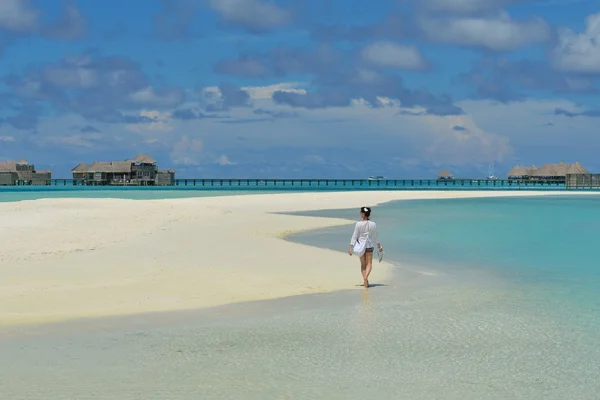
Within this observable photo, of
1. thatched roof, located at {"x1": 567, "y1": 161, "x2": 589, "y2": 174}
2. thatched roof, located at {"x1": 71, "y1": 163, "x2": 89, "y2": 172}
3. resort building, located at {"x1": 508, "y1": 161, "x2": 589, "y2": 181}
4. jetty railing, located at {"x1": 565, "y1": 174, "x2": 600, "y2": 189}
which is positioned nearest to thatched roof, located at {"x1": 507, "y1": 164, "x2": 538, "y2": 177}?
resort building, located at {"x1": 508, "y1": 161, "x2": 589, "y2": 181}

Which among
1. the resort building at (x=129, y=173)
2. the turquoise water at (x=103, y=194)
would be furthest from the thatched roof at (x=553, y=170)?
the resort building at (x=129, y=173)

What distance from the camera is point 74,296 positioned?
40.2ft

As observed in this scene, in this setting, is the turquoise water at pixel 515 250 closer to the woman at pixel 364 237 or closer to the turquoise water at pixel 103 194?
the woman at pixel 364 237

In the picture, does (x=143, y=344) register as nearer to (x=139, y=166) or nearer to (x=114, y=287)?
(x=114, y=287)

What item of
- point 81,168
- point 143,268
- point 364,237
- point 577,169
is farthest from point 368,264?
point 81,168

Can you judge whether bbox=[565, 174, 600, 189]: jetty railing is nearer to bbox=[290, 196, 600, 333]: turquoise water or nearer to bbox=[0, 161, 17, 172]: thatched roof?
bbox=[290, 196, 600, 333]: turquoise water

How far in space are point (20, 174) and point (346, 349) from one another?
151509mm

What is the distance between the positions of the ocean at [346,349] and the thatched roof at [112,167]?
129644 mm

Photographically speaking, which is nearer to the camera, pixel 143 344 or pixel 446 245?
pixel 143 344

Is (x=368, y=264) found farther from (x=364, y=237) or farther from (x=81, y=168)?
(x=81, y=168)

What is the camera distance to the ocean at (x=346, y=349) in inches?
293

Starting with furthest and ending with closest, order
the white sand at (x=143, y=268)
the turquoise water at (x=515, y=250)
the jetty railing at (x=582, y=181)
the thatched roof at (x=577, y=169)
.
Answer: the thatched roof at (x=577, y=169)
the jetty railing at (x=582, y=181)
the turquoise water at (x=515, y=250)
the white sand at (x=143, y=268)

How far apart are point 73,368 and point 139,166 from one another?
135891mm

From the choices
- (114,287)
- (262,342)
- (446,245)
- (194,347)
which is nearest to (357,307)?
(262,342)
